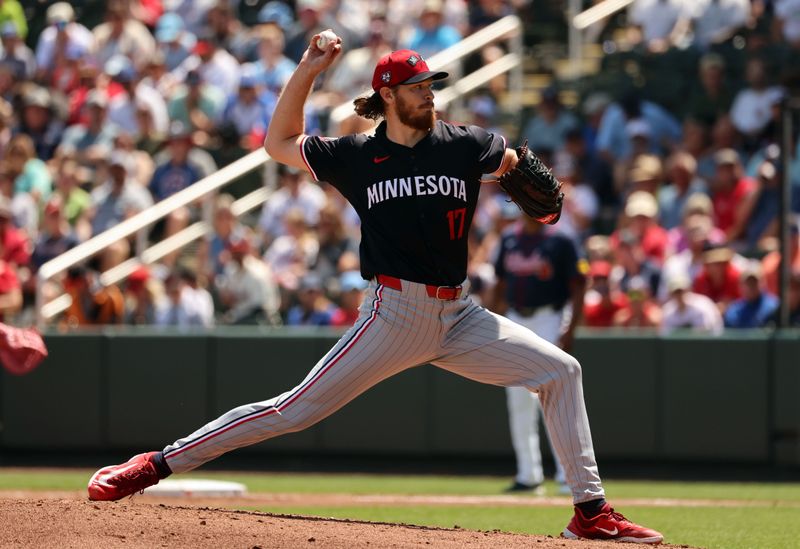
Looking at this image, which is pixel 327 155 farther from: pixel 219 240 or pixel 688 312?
pixel 219 240

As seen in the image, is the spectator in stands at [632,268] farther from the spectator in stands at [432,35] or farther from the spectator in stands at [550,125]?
the spectator in stands at [432,35]

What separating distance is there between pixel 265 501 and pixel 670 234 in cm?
518

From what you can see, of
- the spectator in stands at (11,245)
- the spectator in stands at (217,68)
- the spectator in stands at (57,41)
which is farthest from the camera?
the spectator in stands at (57,41)

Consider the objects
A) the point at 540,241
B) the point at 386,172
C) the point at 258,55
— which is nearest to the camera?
the point at 386,172

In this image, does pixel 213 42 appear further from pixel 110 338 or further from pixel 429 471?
pixel 429 471

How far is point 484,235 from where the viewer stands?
13.1 m

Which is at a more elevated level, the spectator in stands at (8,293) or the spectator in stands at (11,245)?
the spectator in stands at (11,245)

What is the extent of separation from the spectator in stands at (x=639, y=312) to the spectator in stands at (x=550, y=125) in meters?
2.55

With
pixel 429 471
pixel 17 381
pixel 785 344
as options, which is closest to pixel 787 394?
pixel 785 344

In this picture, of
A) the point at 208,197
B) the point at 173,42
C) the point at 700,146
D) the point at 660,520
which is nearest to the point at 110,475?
the point at 660,520

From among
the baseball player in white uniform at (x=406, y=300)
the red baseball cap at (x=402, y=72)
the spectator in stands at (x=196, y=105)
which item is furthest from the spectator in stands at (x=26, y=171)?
the red baseball cap at (x=402, y=72)

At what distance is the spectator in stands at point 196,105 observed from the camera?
50.3ft

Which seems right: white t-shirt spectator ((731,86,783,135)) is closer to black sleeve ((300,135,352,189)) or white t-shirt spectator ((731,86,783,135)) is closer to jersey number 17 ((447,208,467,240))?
jersey number 17 ((447,208,467,240))

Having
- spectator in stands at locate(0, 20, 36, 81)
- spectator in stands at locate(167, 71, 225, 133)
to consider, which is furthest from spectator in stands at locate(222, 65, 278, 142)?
spectator in stands at locate(0, 20, 36, 81)
